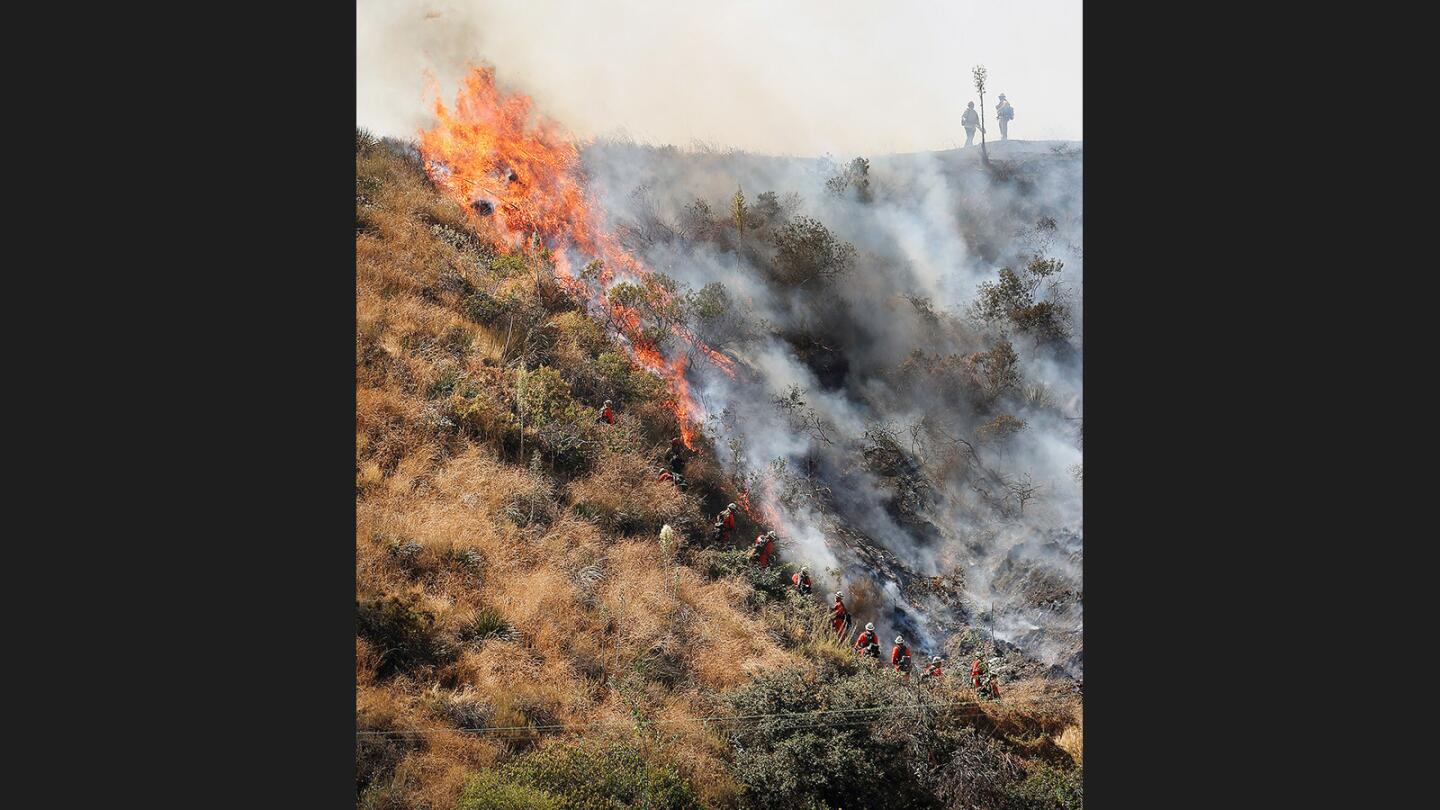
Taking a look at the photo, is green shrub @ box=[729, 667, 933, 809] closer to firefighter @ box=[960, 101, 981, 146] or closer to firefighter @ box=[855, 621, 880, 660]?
firefighter @ box=[855, 621, 880, 660]

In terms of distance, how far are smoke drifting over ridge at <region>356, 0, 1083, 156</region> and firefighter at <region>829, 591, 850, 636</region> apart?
4.87 metres

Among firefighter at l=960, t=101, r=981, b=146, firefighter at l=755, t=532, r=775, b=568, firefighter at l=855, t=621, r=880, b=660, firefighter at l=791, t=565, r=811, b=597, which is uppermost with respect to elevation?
firefighter at l=960, t=101, r=981, b=146

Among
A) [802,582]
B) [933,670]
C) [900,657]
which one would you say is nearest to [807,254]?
[802,582]

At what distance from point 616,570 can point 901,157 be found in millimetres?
5448

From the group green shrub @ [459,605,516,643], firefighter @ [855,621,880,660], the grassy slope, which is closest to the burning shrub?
the grassy slope

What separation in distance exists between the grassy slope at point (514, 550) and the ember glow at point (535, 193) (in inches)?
9.7

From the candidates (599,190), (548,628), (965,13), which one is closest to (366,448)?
(548,628)

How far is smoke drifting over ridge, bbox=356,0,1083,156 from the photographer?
1209 centimetres

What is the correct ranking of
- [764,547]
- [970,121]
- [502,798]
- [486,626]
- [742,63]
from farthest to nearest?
1. [970,121]
2. [742,63]
3. [764,547]
4. [486,626]
5. [502,798]

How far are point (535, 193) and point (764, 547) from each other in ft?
15.2

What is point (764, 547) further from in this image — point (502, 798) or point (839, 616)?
point (502, 798)

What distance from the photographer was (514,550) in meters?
11.2

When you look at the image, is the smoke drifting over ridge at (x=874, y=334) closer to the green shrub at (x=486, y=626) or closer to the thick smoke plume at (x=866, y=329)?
the thick smoke plume at (x=866, y=329)

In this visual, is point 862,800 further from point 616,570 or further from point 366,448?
point 366,448
